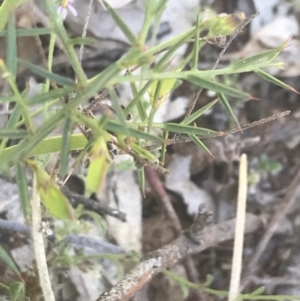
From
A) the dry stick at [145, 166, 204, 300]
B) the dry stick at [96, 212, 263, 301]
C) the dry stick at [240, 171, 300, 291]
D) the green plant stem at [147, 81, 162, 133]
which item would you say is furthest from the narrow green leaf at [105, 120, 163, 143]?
the dry stick at [240, 171, 300, 291]

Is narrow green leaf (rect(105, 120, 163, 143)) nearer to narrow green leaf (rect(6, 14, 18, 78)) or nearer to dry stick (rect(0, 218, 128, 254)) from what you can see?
narrow green leaf (rect(6, 14, 18, 78))

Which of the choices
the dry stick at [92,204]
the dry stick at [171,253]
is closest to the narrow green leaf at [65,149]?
the dry stick at [171,253]

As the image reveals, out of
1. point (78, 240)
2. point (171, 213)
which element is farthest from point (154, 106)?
point (171, 213)

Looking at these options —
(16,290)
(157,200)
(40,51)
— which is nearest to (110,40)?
(40,51)

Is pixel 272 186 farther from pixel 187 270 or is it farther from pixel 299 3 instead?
pixel 299 3

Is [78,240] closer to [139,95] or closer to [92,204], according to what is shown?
[92,204]

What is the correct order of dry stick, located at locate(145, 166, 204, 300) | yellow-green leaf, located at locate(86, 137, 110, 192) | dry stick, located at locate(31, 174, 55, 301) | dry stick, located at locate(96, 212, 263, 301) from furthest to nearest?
dry stick, located at locate(145, 166, 204, 300), dry stick, located at locate(96, 212, 263, 301), dry stick, located at locate(31, 174, 55, 301), yellow-green leaf, located at locate(86, 137, 110, 192)
